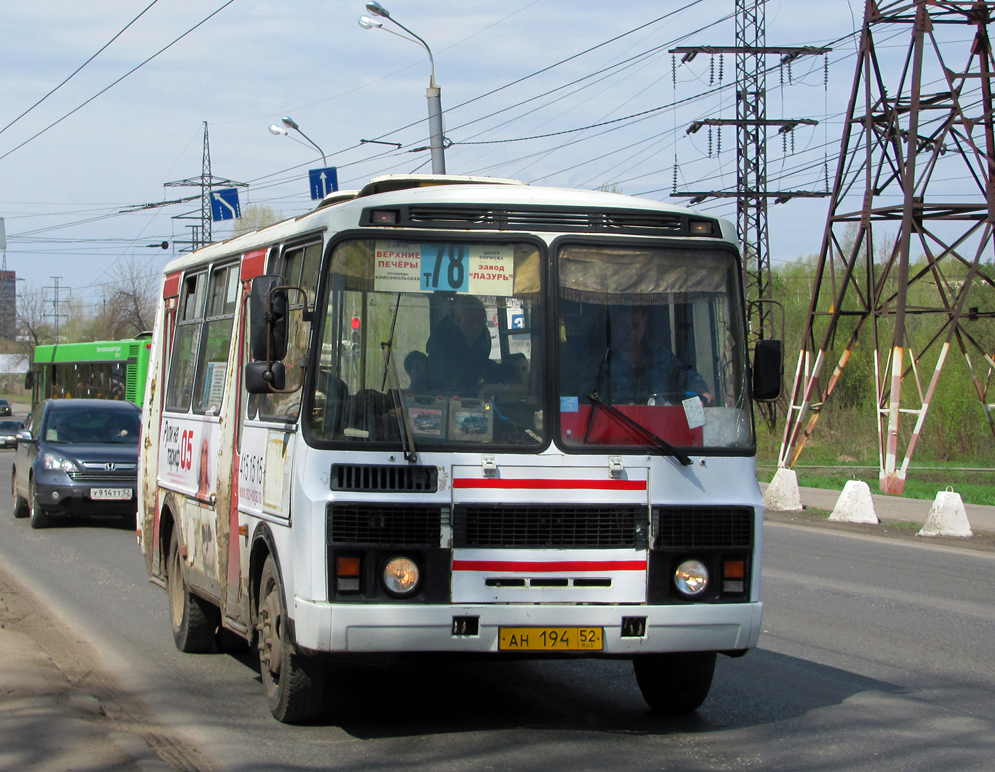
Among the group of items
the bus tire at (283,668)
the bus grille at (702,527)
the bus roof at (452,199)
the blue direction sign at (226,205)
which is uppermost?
the blue direction sign at (226,205)

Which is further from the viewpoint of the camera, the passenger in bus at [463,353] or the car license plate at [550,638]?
the passenger in bus at [463,353]

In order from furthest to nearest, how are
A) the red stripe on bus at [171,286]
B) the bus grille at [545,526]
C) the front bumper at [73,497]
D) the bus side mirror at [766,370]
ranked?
the front bumper at [73,497], the red stripe on bus at [171,286], the bus side mirror at [766,370], the bus grille at [545,526]

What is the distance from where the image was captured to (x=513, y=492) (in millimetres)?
5855

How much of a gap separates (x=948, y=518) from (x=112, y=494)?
1069 centimetres

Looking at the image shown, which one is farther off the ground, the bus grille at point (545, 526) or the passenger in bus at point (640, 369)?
the passenger in bus at point (640, 369)

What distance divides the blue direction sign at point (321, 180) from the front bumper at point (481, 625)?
27.1 m

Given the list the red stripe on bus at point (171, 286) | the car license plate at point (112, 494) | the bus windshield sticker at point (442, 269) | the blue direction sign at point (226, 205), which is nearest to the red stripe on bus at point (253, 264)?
the bus windshield sticker at point (442, 269)

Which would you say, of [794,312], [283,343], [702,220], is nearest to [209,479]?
[283,343]

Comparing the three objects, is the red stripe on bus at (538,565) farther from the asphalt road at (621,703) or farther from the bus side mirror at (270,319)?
the bus side mirror at (270,319)

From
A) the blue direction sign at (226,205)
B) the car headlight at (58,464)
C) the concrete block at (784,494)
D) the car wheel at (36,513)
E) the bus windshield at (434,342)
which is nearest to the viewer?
the bus windshield at (434,342)

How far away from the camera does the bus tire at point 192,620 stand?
27.3 ft

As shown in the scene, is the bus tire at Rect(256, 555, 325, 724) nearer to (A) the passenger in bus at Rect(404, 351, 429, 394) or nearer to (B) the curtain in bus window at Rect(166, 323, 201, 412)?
(A) the passenger in bus at Rect(404, 351, 429, 394)

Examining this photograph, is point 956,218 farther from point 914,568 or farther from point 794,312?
point 794,312

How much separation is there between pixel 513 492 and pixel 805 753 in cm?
178
